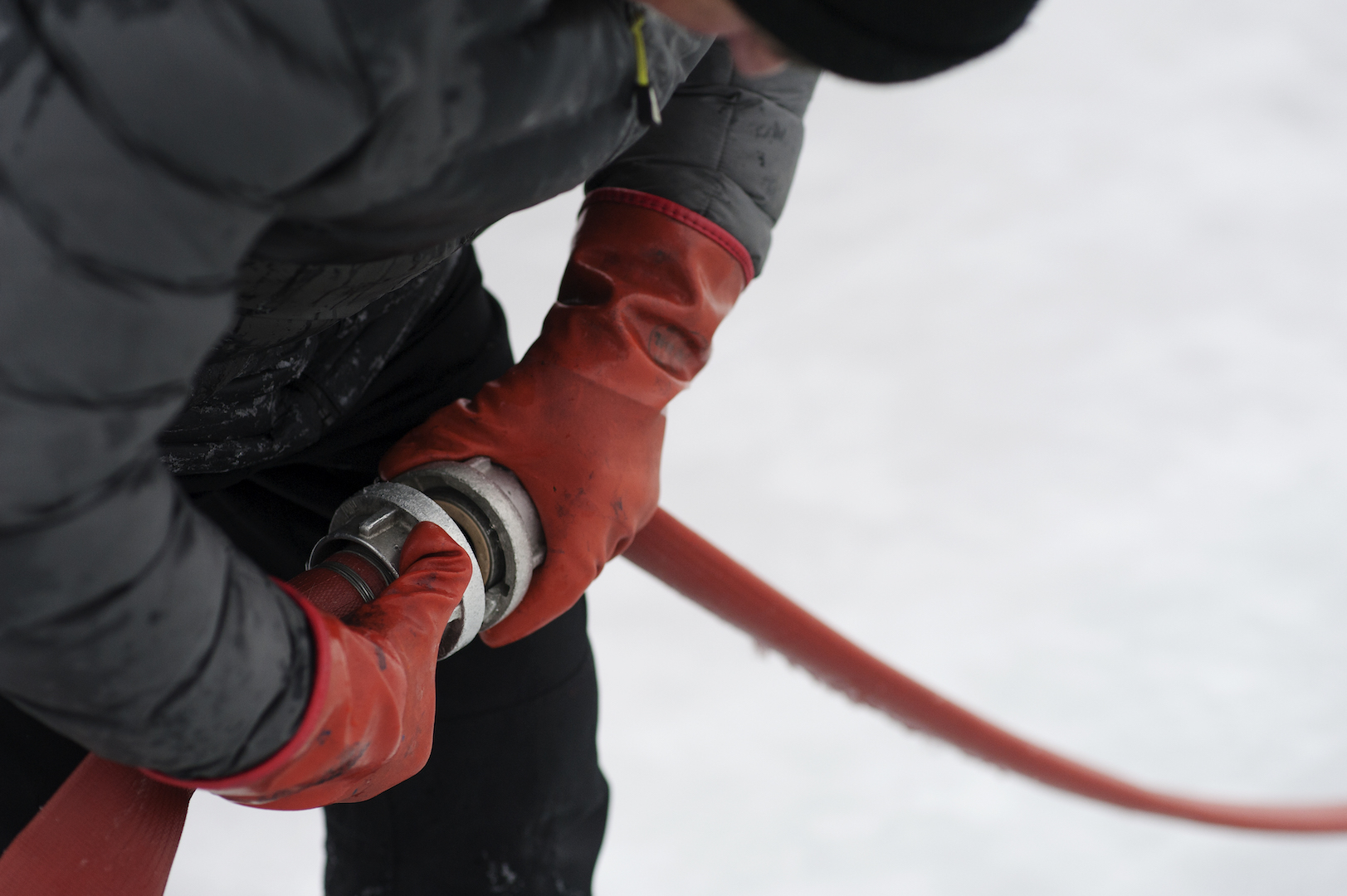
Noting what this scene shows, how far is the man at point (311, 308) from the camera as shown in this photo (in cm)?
39

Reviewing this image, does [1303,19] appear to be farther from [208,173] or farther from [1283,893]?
[208,173]

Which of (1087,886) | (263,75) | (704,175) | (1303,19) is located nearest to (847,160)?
(1303,19)

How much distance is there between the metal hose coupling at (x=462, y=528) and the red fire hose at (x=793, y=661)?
169 mm

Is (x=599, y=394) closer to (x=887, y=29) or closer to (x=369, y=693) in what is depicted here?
(x=369, y=693)

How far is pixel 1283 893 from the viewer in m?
1.46

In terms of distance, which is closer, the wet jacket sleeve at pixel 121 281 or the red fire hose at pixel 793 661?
the wet jacket sleeve at pixel 121 281

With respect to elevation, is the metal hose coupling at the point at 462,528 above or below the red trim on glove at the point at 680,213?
below

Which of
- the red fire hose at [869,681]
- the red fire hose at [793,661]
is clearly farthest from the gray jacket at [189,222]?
the red fire hose at [869,681]

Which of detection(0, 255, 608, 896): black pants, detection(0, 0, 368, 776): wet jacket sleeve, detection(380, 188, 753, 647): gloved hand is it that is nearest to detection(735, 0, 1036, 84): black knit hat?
detection(0, 0, 368, 776): wet jacket sleeve

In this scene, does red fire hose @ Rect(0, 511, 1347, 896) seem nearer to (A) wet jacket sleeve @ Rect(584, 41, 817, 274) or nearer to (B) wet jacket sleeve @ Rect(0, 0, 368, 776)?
(B) wet jacket sleeve @ Rect(0, 0, 368, 776)

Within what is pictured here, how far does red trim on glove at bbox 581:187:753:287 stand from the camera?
0.81 m

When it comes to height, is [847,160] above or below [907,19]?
below

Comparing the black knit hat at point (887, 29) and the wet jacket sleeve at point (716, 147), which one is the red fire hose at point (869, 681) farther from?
the black knit hat at point (887, 29)

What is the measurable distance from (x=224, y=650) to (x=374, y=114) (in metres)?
0.25
